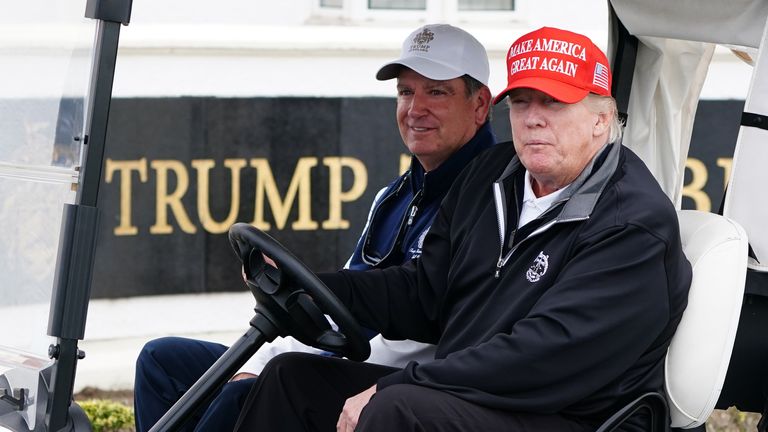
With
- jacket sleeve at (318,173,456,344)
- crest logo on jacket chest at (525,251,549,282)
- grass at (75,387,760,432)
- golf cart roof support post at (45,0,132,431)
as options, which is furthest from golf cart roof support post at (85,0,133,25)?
grass at (75,387,760,432)

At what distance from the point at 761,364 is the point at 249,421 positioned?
4.07ft

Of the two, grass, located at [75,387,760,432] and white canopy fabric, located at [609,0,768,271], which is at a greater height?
white canopy fabric, located at [609,0,768,271]

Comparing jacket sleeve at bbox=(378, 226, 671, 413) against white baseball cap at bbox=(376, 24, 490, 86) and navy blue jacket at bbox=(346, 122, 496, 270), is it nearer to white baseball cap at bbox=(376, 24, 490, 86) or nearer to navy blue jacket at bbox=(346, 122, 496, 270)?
navy blue jacket at bbox=(346, 122, 496, 270)

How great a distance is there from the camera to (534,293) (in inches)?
103

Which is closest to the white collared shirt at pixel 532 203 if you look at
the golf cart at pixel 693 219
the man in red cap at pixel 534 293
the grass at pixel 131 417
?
the man in red cap at pixel 534 293

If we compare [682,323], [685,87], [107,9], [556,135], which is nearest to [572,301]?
[682,323]

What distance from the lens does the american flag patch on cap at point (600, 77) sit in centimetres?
268

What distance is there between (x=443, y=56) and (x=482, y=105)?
19 centimetres

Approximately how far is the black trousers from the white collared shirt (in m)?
0.48

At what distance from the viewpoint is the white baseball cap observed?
3336 millimetres

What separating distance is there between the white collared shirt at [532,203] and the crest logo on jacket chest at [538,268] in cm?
12

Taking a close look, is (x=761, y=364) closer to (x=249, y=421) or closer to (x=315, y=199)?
(x=249, y=421)

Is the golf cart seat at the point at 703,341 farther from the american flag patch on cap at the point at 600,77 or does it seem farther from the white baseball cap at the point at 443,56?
the white baseball cap at the point at 443,56

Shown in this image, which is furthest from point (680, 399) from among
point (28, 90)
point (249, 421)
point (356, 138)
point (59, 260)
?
point (356, 138)
